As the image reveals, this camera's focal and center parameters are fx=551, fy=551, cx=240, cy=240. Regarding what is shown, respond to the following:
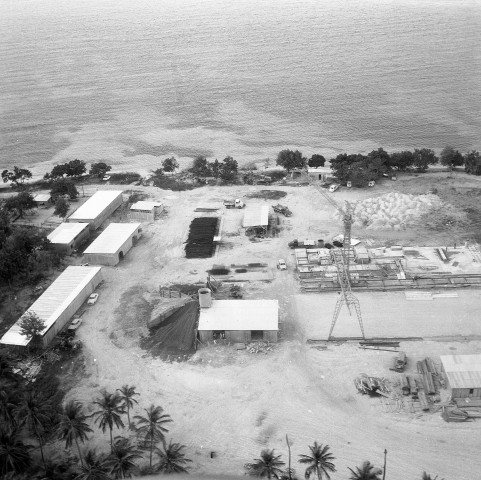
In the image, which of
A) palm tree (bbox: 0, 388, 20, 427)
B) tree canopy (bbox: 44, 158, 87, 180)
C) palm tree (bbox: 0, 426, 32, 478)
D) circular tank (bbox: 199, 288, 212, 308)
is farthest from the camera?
tree canopy (bbox: 44, 158, 87, 180)

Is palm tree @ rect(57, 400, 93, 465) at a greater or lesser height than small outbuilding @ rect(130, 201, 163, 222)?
lesser

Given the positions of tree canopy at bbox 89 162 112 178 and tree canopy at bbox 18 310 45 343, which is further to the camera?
tree canopy at bbox 89 162 112 178

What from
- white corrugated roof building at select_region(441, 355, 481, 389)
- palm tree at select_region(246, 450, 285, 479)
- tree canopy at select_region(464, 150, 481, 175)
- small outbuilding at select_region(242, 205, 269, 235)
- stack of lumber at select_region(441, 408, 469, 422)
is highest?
tree canopy at select_region(464, 150, 481, 175)

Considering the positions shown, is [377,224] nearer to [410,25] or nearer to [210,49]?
[210,49]

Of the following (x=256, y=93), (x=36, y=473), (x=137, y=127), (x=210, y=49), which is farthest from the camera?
(x=210, y=49)

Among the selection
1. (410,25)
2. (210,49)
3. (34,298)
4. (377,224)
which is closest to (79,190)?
(34,298)

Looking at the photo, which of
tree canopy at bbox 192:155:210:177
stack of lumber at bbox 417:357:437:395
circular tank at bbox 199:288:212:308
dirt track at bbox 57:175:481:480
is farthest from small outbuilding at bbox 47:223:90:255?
stack of lumber at bbox 417:357:437:395

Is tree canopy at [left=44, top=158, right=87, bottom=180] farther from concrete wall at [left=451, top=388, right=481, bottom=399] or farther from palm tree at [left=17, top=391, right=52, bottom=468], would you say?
concrete wall at [left=451, top=388, right=481, bottom=399]

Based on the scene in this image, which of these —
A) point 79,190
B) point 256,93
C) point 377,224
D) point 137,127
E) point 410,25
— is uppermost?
point 410,25
